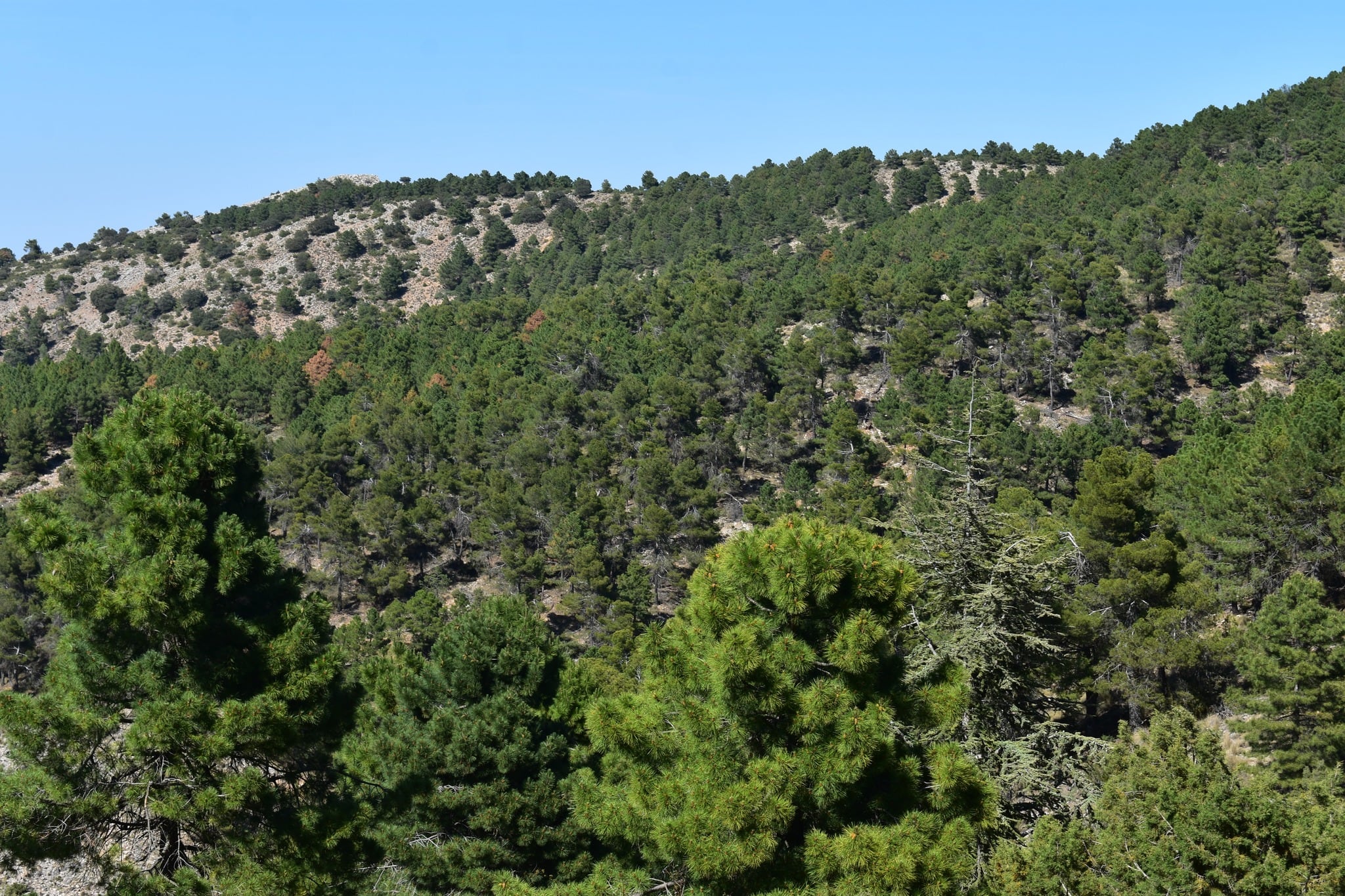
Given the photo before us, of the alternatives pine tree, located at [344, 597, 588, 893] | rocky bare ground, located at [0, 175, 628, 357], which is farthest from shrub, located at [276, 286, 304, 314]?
pine tree, located at [344, 597, 588, 893]

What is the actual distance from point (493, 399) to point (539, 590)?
1641cm

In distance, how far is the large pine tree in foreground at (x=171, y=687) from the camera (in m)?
9.74

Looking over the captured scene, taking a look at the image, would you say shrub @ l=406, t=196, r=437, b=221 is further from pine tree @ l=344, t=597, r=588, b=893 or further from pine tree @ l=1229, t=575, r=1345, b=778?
pine tree @ l=344, t=597, r=588, b=893

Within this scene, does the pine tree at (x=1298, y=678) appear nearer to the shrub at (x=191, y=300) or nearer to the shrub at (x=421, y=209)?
the shrub at (x=191, y=300)

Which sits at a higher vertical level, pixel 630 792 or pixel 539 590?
pixel 630 792

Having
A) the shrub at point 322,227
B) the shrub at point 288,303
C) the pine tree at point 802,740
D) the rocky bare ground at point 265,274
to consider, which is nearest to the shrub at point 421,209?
the rocky bare ground at point 265,274

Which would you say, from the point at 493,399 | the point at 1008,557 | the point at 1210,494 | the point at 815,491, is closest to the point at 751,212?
the point at 493,399

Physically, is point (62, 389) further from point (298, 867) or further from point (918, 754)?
point (918, 754)

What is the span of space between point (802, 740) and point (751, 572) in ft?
5.85

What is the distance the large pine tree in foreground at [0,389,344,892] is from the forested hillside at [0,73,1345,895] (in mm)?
49

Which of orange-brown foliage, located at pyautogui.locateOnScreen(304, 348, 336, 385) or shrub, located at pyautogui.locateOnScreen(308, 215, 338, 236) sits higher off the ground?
shrub, located at pyautogui.locateOnScreen(308, 215, 338, 236)

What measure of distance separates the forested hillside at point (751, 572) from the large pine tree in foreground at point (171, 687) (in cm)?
5

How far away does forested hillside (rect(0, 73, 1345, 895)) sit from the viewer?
951cm

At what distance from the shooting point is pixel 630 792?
404 inches
